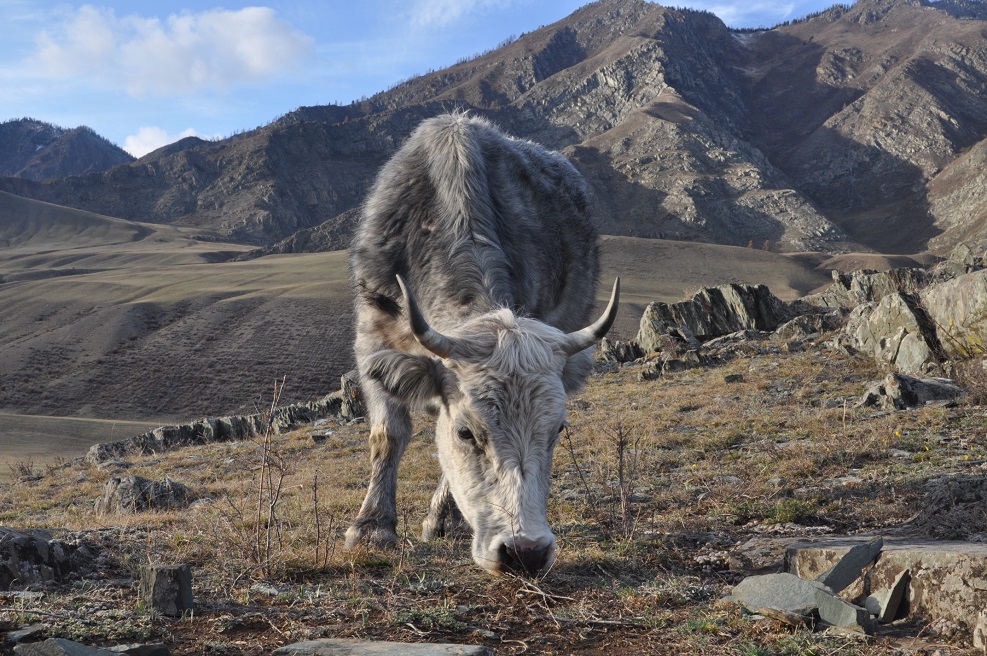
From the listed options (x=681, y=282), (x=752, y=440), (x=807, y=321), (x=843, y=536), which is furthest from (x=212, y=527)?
(x=681, y=282)

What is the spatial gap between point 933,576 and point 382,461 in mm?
4190

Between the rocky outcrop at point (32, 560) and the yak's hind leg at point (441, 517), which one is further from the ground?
the rocky outcrop at point (32, 560)

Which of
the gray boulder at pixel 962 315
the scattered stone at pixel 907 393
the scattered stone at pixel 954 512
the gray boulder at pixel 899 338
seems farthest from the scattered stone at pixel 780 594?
the gray boulder at pixel 899 338

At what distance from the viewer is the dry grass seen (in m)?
3.88

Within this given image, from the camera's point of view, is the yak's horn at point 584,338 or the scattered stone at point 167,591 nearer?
the scattered stone at point 167,591

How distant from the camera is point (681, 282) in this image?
94.8 metres

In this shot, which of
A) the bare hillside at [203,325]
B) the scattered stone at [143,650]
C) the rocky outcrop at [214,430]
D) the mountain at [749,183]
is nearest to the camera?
the scattered stone at [143,650]

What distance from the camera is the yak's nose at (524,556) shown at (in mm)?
4316

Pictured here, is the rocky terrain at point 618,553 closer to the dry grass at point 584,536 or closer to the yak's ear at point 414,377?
the dry grass at point 584,536

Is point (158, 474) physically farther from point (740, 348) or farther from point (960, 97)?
point (960, 97)

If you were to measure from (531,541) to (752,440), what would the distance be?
243 inches

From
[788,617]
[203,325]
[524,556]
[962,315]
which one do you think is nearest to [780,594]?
[788,617]

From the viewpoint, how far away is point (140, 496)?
9.40 m

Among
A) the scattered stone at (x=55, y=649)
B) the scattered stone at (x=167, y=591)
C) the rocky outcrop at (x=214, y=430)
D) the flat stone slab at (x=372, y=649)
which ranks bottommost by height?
the rocky outcrop at (x=214, y=430)
